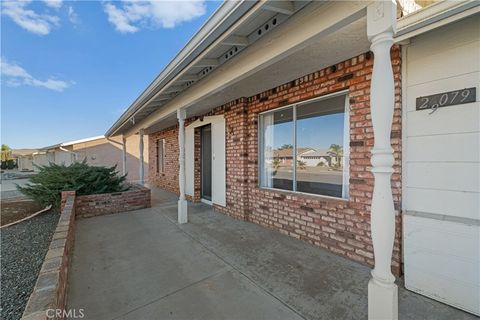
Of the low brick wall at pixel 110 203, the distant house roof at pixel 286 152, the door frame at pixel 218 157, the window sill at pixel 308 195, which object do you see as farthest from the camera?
the door frame at pixel 218 157

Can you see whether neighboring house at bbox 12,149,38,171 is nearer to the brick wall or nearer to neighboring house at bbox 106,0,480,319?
the brick wall

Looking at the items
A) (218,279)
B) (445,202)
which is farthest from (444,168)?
(218,279)

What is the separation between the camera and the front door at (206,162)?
22.1 ft

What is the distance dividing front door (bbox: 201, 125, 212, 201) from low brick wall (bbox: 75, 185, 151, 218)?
5.43ft

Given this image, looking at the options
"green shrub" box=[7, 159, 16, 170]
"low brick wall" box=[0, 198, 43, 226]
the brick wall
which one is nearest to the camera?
"low brick wall" box=[0, 198, 43, 226]

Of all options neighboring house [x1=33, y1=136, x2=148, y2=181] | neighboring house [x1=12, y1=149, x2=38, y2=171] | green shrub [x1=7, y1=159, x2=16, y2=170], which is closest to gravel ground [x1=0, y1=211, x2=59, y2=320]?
neighboring house [x1=33, y1=136, x2=148, y2=181]

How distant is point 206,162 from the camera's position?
6934 mm

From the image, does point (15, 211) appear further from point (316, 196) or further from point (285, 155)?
point (316, 196)

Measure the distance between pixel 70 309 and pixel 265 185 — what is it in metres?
3.52

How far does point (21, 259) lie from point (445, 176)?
18.1 ft

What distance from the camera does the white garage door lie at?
204 centimetres

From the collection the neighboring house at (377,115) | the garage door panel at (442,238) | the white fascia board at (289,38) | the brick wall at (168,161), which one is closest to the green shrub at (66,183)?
the brick wall at (168,161)

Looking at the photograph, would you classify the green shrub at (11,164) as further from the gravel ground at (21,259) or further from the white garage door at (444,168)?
the white garage door at (444,168)

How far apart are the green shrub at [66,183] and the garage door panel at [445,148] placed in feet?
22.5
